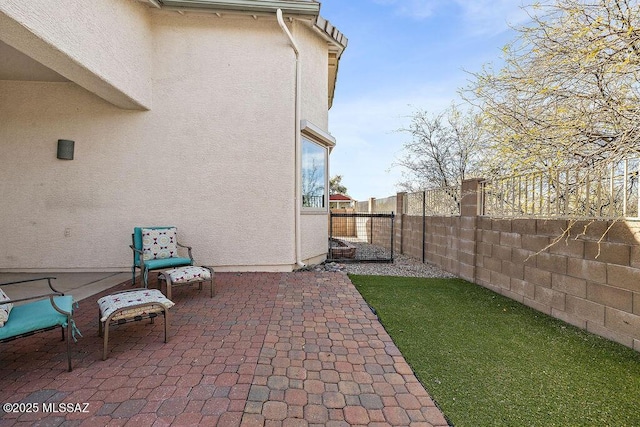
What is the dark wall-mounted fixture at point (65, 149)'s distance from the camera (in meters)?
6.80

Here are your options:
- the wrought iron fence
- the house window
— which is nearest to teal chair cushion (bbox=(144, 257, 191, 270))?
the house window

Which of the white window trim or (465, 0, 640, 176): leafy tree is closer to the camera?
(465, 0, 640, 176): leafy tree

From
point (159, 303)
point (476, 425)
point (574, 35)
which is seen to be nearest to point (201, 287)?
point (159, 303)

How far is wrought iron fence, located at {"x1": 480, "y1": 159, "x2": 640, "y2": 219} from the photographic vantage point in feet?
11.4

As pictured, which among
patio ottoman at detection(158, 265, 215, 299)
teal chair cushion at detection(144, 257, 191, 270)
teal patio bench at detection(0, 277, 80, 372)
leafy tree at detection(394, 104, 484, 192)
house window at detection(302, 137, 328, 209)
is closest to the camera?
teal patio bench at detection(0, 277, 80, 372)

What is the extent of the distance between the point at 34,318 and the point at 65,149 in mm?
5623

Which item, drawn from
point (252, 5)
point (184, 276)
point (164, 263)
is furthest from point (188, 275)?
point (252, 5)

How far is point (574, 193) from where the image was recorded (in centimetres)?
402

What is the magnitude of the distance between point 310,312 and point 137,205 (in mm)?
5239

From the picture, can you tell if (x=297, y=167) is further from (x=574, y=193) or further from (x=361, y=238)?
(x=361, y=238)

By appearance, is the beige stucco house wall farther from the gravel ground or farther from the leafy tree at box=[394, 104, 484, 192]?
the leafy tree at box=[394, 104, 484, 192]

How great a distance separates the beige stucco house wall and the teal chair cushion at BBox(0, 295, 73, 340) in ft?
12.4

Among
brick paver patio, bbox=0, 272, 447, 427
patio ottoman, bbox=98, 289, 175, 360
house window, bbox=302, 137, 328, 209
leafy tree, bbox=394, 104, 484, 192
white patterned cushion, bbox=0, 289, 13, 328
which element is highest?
leafy tree, bbox=394, 104, 484, 192

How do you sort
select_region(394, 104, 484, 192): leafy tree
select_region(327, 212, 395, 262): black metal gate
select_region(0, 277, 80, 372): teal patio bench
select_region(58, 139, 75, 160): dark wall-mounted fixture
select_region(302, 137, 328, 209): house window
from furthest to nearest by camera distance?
select_region(394, 104, 484, 192): leafy tree
select_region(327, 212, 395, 262): black metal gate
select_region(302, 137, 328, 209): house window
select_region(58, 139, 75, 160): dark wall-mounted fixture
select_region(0, 277, 80, 372): teal patio bench
